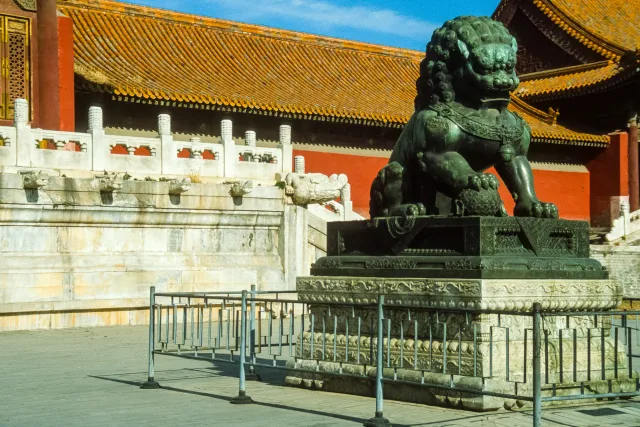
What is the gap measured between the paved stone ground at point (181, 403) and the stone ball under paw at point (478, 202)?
148 cm

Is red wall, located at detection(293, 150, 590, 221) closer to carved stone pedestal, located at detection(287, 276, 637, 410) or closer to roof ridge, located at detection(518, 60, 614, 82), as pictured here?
roof ridge, located at detection(518, 60, 614, 82)

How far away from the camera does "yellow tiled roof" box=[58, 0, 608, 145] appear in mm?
21716

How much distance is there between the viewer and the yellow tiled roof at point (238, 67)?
2172 cm

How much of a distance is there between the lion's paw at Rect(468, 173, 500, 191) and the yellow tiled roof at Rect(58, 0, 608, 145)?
13.5 meters

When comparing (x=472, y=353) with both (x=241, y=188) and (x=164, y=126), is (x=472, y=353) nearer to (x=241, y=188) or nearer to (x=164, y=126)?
(x=241, y=188)

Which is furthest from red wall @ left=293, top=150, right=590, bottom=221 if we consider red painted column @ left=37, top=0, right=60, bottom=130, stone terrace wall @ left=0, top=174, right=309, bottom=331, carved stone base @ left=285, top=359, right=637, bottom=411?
carved stone base @ left=285, top=359, right=637, bottom=411

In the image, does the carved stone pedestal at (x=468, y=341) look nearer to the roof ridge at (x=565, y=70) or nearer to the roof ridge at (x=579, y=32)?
the roof ridge at (x=579, y=32)

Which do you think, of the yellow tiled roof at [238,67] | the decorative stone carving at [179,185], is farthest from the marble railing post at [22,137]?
the yellow tiled roof at [238,67]

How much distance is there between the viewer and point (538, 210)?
8023mm

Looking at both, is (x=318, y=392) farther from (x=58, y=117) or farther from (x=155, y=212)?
(x=58, y=117)

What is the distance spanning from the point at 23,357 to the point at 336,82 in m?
15.8

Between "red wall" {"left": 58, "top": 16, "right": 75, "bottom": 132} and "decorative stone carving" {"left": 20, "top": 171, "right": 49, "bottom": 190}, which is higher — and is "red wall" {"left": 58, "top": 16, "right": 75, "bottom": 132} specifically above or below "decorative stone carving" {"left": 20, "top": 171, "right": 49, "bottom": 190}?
above

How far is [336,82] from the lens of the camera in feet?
85.1

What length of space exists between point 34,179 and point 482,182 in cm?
830
